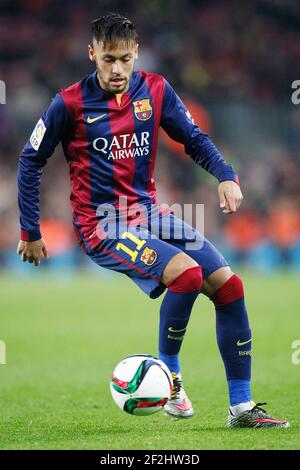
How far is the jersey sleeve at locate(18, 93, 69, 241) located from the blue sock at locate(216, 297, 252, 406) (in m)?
1.22

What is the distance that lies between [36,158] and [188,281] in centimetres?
117

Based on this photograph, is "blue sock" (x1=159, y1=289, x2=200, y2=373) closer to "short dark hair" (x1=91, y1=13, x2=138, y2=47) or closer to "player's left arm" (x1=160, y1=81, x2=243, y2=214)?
"player's left arm" (x1=160, y1=81, x2=243, y2=214)

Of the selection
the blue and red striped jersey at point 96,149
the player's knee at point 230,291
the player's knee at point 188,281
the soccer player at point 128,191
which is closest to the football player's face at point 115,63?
the soccer player at point 128,191

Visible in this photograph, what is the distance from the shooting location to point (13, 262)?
22.0 meters

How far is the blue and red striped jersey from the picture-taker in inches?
215

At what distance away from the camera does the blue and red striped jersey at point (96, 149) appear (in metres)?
5.47

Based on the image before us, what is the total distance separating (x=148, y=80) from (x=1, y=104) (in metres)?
17.0

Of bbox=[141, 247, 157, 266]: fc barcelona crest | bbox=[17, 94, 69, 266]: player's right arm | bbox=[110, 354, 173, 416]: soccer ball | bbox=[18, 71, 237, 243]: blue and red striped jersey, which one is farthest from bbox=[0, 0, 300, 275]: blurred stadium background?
bbox=[110, 354, 173, 416]: soccer ball

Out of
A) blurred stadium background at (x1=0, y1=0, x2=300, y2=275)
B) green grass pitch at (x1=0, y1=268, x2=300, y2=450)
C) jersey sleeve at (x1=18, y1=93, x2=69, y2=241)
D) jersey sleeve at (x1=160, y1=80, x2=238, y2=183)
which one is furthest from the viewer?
blurred stadium background at (x1=0, y1=0, x2=300, y2=275)

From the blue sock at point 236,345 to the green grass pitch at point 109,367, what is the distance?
263mm

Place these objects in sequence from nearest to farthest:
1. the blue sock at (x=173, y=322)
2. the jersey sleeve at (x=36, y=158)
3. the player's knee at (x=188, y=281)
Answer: the player's knee at (x=188, y=281)
the blue sock at (x=173, y=322)
the jersey sleeve at (x=36, y=158)

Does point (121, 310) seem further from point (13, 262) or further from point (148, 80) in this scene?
point (148, 80)

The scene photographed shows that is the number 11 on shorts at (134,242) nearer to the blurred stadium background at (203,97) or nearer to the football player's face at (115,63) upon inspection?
the football player's face at (115,63)

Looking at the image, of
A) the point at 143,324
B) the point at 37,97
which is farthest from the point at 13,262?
the point at 143,324
